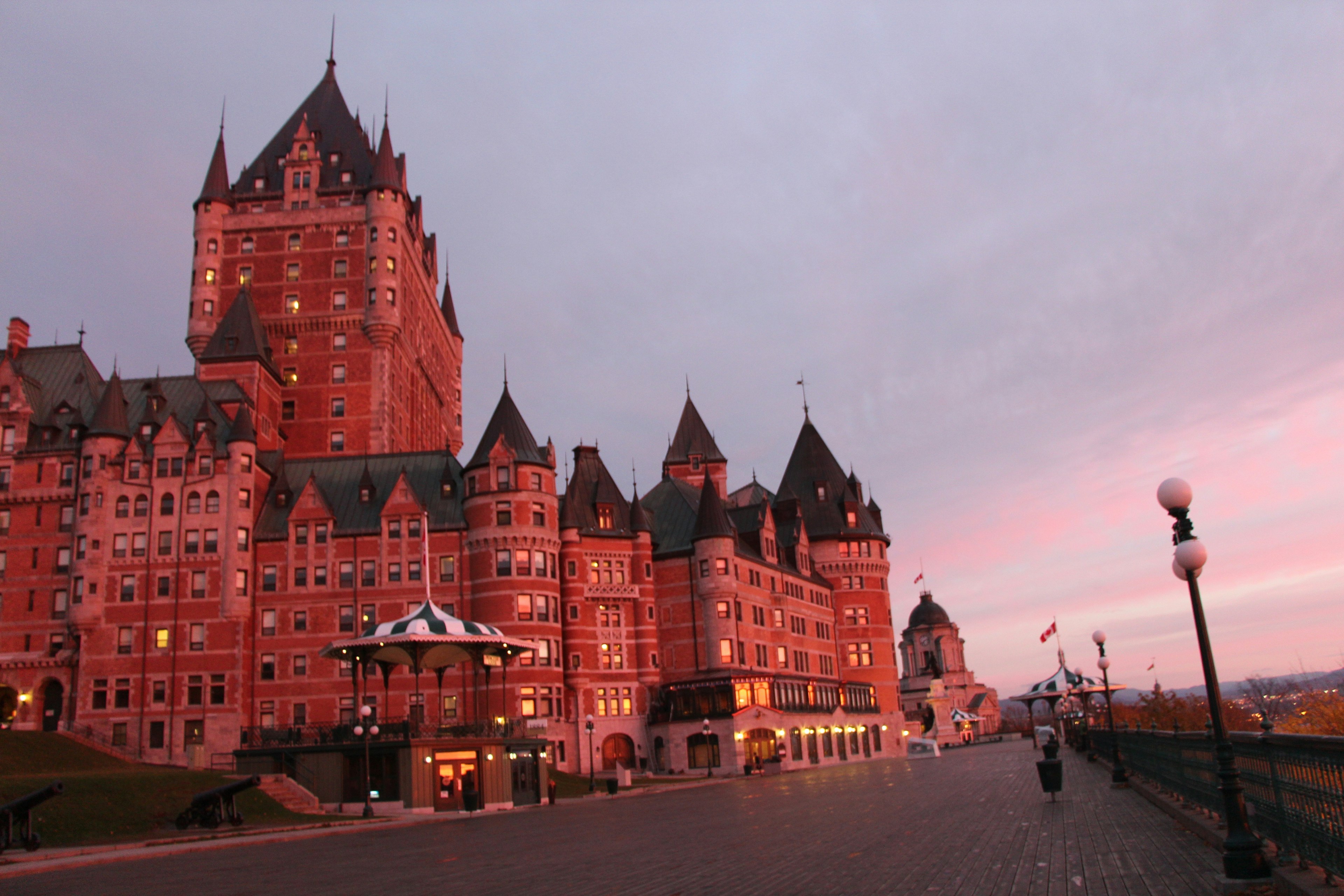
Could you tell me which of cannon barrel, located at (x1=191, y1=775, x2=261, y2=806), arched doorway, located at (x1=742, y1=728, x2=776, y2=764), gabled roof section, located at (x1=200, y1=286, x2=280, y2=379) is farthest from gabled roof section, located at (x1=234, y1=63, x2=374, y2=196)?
cannon barrel, located at (x1=191, y1=775, x2=261, y2=806)

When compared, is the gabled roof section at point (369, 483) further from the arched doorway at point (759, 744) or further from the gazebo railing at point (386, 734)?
the arched doorway at point (759, 744)

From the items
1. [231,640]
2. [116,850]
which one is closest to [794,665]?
[231,640]

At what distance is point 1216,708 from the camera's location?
42.7ft

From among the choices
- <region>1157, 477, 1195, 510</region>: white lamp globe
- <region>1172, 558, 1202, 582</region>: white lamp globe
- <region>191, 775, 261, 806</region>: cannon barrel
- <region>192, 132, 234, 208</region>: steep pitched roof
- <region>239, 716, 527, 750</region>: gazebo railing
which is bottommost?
<region>191, 775, 261, 806</region>: cannon barrel

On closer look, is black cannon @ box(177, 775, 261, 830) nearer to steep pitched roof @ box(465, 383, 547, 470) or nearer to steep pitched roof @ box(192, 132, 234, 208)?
steep pitched roof @ box(465, 383, 547, 470)

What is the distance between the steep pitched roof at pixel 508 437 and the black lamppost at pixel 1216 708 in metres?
54.6

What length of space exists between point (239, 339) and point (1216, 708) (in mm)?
76260

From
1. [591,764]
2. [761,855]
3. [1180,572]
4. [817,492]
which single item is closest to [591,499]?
[591,764]

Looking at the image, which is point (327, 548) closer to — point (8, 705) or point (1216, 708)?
point (8, 705)

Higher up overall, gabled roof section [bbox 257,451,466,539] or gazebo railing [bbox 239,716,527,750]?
gabled roof section [bbox 257,451,466,539]

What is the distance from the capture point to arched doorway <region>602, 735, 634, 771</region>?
6950cm

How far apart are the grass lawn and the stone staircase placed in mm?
1075

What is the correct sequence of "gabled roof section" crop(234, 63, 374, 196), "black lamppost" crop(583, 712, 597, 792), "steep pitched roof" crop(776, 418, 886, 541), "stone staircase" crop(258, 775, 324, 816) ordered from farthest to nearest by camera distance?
"steep pitched roof" crop(776, 418, 886, 541) → "gabled roof section" crop(234, 63, 374, 196) → "black lamppost" crop(583, 712, 597, 792) → "stone staircase" crop(258, 775, 324, 816)

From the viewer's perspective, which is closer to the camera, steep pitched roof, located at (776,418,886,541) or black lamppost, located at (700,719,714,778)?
black lamppost, located at (700,719,714,778)
